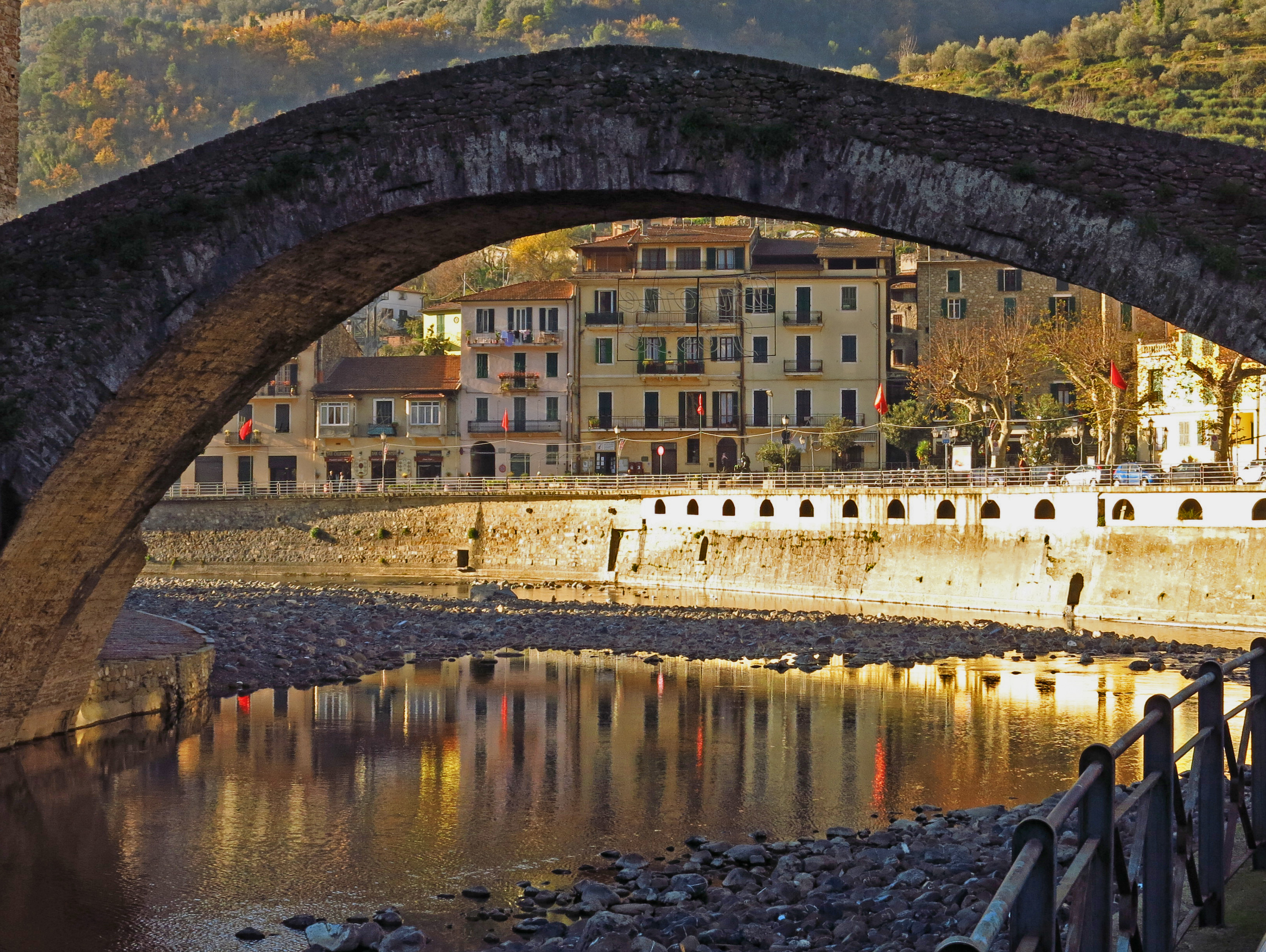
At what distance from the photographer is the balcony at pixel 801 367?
177ft

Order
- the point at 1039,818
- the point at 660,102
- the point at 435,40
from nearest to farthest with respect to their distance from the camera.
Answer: the point at 1039,818 < the point at 660,102 < the point at 435,40

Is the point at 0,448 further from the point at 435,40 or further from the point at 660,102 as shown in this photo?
the point at 435,40

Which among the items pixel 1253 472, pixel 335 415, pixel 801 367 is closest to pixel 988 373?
pixel 801 367

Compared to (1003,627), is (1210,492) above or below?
above

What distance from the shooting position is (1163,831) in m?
5.49

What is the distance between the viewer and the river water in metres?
10.6

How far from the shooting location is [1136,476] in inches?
1282

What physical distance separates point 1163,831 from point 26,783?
11624mm

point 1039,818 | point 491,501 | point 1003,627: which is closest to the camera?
point 1039,818

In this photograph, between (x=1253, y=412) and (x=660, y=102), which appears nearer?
(x=660, y=102)

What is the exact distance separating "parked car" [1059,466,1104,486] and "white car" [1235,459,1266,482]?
3169 mm

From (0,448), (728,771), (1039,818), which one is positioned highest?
(0,448)

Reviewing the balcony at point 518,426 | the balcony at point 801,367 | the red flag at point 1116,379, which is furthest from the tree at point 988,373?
the balcony at point 518,426

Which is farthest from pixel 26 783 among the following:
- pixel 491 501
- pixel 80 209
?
pixel 491 501
